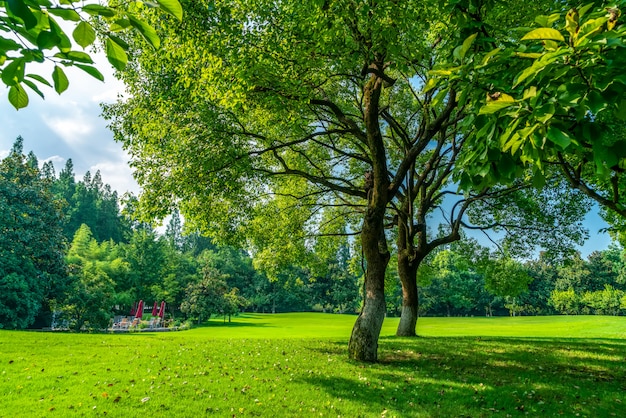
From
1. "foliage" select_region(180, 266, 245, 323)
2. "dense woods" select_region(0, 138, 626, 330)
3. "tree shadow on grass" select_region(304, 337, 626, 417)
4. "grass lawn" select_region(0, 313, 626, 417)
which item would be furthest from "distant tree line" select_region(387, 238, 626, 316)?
"grass lawn" select_region(0, 313, 626, 417)

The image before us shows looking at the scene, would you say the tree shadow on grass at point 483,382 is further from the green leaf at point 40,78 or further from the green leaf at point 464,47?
the green leaf at point 40,78

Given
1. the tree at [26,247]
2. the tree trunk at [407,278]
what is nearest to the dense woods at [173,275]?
the tree at [26,247]

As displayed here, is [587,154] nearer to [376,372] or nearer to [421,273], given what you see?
[376,372]

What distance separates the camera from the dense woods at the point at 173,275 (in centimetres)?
2141

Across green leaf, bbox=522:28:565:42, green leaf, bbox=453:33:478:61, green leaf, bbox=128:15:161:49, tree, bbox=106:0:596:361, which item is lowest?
green leaf, bbox=128:15:161:49

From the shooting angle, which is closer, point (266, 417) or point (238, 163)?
point (266, 417)

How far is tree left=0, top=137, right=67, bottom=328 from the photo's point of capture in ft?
87.6

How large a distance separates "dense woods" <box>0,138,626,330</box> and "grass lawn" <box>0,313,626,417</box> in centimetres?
453

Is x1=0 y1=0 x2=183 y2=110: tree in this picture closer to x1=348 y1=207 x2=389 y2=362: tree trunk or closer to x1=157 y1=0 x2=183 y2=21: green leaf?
x1=157 y1=0 x2=183 y2=21: green leaf

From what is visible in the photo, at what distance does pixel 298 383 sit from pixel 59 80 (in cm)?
699

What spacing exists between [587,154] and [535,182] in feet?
2.31

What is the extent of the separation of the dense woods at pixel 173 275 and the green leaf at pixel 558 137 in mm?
11059

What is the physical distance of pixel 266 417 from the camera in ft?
18.0

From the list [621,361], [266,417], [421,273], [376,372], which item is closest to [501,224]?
[421,273]
